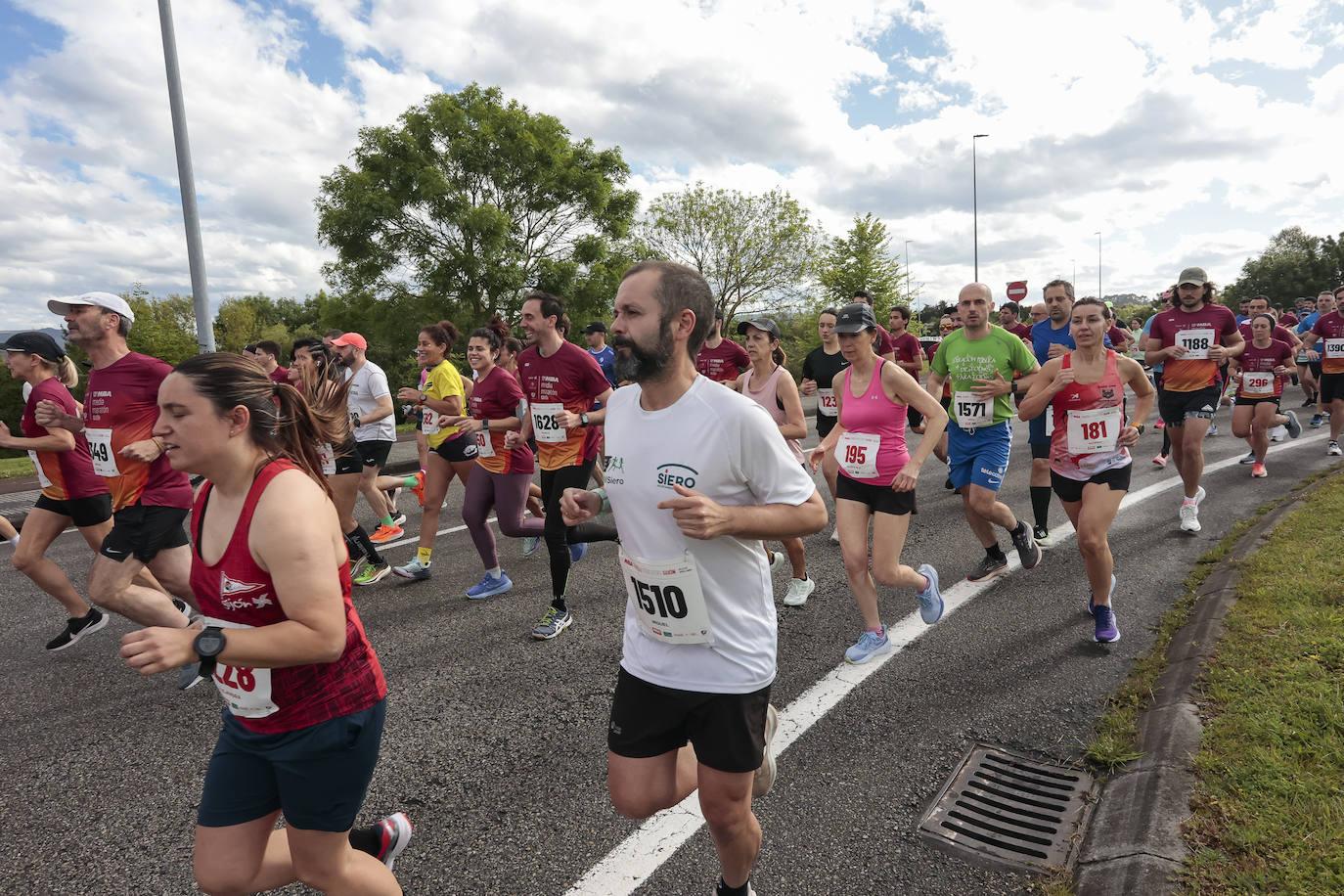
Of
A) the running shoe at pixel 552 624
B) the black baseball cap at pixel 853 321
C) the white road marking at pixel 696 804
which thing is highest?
the black baseball cap at pixel 853 321

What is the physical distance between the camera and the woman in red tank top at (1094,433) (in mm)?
4367

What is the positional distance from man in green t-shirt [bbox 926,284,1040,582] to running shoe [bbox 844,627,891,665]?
65.0 inches

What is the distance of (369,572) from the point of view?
20.1 ft

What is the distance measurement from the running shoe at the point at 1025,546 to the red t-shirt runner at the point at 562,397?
3.28 m

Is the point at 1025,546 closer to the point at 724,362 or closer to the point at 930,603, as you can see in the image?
the point at 930,603

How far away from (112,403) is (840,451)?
14.2ft

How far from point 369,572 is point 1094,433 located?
551 centimetres

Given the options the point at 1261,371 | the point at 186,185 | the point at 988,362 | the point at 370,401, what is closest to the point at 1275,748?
the point at 988,362

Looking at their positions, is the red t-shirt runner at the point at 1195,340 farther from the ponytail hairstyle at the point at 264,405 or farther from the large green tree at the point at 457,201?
the large green tree at the point at 457,201

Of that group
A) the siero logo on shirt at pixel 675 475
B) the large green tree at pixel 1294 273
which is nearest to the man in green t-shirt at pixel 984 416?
the siero logo on shirt at pixel 675 475

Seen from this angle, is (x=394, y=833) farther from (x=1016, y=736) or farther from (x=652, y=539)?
(x=1016, y=736)

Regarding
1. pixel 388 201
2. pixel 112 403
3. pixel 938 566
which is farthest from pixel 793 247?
pixel 112 403

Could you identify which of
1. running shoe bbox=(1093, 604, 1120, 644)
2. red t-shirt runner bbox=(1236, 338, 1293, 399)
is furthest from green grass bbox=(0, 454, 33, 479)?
red t-shirt runner bbox=(1236, 338, 1293, 399)

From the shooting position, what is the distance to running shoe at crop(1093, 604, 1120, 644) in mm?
4281
